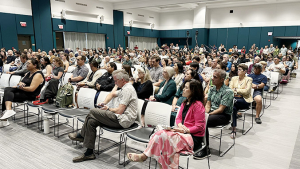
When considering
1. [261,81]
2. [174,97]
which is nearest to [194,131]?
[174,97]

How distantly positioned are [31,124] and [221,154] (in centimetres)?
354

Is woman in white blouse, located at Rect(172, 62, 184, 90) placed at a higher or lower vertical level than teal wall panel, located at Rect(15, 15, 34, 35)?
lower

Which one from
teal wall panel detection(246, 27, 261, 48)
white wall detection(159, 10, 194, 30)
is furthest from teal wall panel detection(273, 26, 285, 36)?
white wall detection(159, 10, 194, 30)

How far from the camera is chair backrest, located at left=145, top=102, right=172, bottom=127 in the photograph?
8.77ft

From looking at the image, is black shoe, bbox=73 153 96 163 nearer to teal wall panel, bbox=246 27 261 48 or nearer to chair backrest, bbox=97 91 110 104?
chair backrest, bbox=97 91 110 104

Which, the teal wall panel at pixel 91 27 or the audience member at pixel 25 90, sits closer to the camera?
the audience member at pixel 25 90

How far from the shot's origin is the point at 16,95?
394 cm

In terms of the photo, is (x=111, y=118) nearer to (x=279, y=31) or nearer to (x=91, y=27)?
(x=91, y=27)

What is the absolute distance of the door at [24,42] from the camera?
12.0 meters

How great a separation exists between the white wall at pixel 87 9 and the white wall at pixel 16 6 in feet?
4.45

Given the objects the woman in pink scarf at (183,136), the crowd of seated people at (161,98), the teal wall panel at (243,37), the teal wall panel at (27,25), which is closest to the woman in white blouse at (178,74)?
the crowd of seated people at (161,98)

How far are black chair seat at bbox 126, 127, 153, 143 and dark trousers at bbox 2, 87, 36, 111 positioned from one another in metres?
2.52

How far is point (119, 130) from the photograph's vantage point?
2697 millimetres

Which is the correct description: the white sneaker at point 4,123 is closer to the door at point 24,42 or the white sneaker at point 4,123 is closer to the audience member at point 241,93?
the audience member at point 241,93
